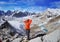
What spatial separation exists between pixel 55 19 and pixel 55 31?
0.49 meters

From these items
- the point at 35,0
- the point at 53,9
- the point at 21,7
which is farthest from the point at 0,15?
the point at 53,9

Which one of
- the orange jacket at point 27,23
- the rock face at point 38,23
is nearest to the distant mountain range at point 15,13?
the rock face at point 38,23

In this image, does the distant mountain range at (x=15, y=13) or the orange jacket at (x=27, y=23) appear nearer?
the orange jacket at (x=27, y=23)

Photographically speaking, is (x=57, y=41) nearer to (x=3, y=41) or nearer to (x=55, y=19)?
(x=55, y=19)

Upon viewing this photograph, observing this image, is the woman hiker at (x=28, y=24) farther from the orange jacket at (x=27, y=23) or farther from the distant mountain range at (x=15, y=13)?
the distant mountain range at (x=15, y=13)

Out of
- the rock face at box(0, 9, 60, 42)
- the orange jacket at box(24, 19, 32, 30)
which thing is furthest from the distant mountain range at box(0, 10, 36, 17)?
the orange jacket at box(24, 19, 32, 30)

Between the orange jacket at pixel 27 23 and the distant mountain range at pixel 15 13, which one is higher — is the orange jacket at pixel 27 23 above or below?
below

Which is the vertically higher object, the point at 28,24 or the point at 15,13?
the point at 15,13

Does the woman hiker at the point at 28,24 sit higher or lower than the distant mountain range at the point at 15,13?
lower

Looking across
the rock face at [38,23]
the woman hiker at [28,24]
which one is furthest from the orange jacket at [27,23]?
the rock face at [38,23]

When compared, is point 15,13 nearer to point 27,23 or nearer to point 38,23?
point 27,23

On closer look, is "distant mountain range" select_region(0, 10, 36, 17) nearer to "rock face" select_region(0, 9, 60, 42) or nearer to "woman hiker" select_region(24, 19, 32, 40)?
"rock face" select_region(0, 9, 60, 42)

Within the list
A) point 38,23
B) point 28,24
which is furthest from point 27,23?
point 38,23

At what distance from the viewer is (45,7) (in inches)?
175
